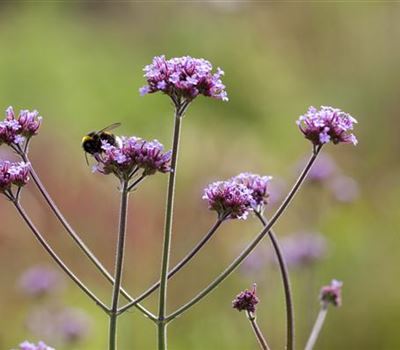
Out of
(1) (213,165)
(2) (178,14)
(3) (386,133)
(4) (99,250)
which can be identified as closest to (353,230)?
(1) (213,165)

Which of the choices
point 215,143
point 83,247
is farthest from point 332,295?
point 215,143

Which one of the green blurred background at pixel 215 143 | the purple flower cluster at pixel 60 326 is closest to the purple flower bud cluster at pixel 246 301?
the green blurred background at pixel 215 143

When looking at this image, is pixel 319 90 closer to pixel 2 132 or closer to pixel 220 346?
pixel 220 346

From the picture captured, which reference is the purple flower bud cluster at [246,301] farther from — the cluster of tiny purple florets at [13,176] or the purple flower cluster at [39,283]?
the purple flower cluster at [39,283]

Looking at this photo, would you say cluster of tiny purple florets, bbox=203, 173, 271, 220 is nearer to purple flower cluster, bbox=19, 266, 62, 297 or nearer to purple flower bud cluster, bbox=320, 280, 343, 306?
purple flower bud cluster, bbox=320, 280, 343, 306

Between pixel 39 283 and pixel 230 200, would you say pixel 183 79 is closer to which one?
pixel 230 200

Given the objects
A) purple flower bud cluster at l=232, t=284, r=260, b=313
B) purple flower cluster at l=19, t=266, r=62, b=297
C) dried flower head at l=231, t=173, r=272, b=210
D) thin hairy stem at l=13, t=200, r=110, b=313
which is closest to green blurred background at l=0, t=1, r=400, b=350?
purple flower cluster at l=19, t=266, r=62, b=297
